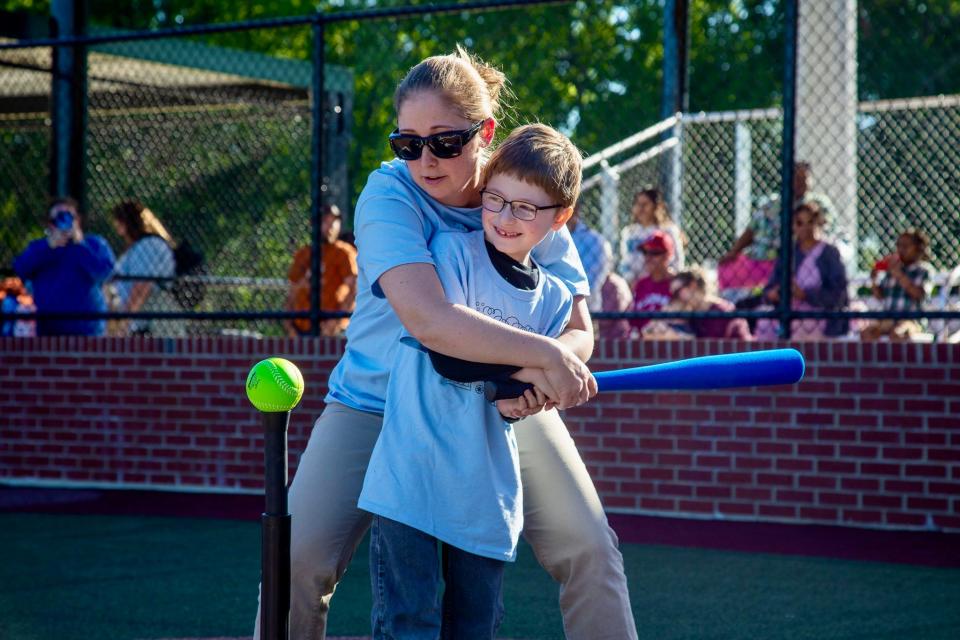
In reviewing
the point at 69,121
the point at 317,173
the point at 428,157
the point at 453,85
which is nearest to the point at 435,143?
the point at 428,157

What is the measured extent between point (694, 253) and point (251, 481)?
478 cm

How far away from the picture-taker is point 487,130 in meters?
2.99

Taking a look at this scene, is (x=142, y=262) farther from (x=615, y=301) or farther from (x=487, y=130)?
(x=487, y=130)

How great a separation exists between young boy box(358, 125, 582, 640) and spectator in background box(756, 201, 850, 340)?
4499 millimetres

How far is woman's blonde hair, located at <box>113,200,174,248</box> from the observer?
884 centimetres

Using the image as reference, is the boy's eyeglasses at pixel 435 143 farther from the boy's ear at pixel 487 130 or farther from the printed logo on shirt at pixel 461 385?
the printed logo on shirt at pixel 461 385

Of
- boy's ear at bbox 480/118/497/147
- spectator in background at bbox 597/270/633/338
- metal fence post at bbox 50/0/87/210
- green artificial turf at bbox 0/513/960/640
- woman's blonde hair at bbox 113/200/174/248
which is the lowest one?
green artificial turf at bbox 0/513/960/640

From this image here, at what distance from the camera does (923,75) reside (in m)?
26.7

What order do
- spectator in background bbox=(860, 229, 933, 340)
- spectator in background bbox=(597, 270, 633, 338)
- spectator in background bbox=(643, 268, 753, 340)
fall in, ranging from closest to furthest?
spectator in background bbox=(643, 268, 753, 340) → spectator in background bbox=(597, 270, 633, 338) → spectator in background bbox=(860, 229, 933, 340)

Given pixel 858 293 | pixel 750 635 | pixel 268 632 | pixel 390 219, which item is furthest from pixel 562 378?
pixel 858 293

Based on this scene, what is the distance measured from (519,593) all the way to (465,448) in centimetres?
259

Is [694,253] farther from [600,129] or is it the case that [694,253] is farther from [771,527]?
[600,129]

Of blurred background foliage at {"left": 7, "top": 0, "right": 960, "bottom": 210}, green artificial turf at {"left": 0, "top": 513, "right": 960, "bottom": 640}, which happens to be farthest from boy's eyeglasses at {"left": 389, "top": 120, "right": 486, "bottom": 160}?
blurred background foliage at {"left": 7, "top": 0, "right": 960, "bottom": 210}

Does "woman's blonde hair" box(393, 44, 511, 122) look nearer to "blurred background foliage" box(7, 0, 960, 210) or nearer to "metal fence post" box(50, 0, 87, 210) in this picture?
"metal fence post" box(50, 0, 87, 210)
